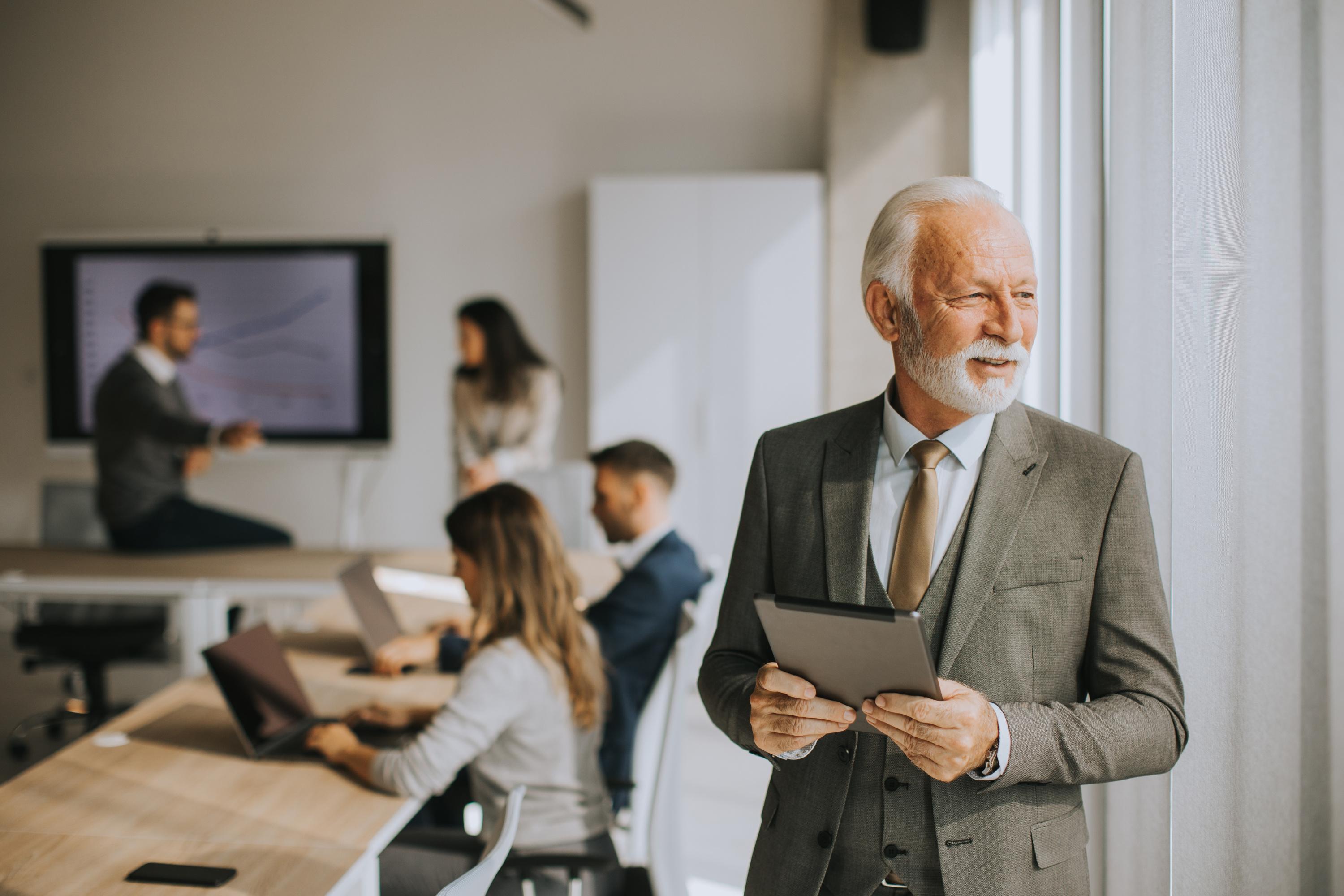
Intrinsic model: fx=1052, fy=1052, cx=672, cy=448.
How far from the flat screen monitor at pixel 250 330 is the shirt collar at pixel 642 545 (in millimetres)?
3587

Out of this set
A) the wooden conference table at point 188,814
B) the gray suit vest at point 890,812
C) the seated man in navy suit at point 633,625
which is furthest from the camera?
the seated man in navy suit at point 633,625

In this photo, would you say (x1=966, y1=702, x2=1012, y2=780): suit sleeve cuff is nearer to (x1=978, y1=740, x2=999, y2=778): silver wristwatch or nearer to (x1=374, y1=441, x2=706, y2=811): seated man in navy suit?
(x1=978, y1=740, x2=999, y2=778): silver wristwatch

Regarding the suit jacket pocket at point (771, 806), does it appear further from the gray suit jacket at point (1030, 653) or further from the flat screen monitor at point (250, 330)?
the flat screen monitor at point (250, 330)

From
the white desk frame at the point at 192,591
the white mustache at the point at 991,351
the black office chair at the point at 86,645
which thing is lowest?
the black office chair at the point at 86,645

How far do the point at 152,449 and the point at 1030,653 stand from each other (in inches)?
161

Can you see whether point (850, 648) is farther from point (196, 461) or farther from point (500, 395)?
point (196, 461)

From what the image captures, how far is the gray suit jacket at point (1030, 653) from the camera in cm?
120

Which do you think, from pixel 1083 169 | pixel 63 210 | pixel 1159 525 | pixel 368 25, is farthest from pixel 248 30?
pixel 1159 525

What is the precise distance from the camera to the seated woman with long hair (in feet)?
6.84

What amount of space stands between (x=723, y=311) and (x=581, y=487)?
1.35 metres

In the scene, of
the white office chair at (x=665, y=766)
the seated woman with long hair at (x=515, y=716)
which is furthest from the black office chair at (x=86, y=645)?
the white office chair at (x=665, y=766)

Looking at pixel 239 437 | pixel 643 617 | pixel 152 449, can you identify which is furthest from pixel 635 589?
pixel 152 449

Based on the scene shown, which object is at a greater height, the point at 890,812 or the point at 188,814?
the point at 890,812

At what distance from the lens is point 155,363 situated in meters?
4.52
